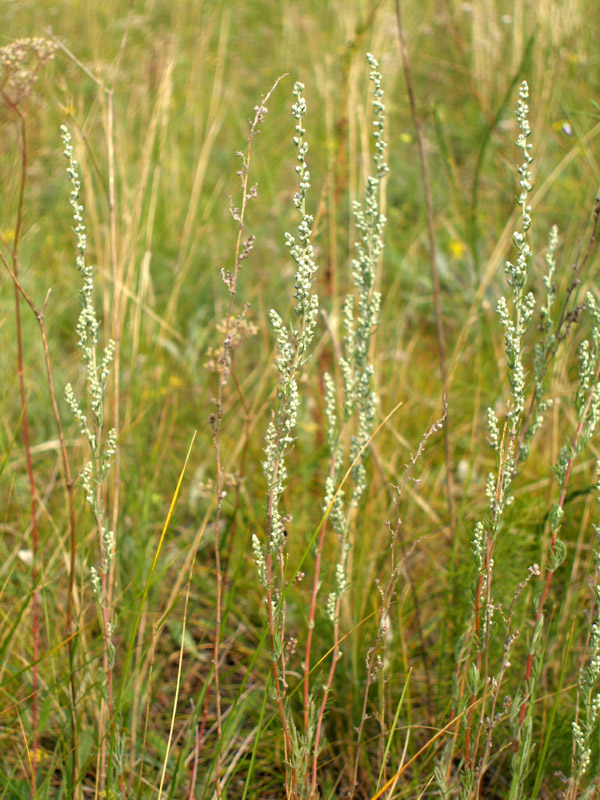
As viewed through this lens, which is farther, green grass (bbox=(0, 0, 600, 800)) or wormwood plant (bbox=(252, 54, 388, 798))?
green grass (bbox=(0, 0, 600, 800))

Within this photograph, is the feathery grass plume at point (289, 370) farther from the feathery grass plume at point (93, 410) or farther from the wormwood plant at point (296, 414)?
the feathery grass plume at point (93, 410)

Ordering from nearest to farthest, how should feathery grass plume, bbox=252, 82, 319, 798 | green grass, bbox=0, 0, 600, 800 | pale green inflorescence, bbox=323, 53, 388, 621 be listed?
feathery grass plume, bbox=252, 82, 319, 798
pale green inflorescence, bbox=323, 53, 388, 621
green grass, bbox=0, 0, 600, 800

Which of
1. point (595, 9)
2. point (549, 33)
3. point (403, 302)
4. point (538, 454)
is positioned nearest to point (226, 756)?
point (538, 454)

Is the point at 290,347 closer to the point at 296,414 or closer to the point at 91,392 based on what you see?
the point at 296,414

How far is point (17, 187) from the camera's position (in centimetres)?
317

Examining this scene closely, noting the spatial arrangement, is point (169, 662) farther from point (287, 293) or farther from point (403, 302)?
point (403, 302)

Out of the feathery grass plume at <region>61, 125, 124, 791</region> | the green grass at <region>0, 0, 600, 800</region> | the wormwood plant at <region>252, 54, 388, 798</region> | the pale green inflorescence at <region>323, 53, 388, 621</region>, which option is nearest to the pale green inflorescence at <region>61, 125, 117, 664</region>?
the feathery grass plume at <region>61, 125, 124, 791</region>

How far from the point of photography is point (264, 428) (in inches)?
107

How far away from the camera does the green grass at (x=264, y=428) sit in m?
1.64

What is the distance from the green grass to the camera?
164 cm

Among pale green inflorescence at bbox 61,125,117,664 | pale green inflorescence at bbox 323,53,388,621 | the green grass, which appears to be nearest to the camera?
pale green inflorescence at bbox 61,125,117,664

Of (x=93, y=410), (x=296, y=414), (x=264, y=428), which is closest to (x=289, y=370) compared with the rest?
(x=296, y=414)

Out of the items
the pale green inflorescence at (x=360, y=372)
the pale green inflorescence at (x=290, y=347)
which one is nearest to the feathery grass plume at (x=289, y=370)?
the pale green inflorescence at (x=290, y=347)

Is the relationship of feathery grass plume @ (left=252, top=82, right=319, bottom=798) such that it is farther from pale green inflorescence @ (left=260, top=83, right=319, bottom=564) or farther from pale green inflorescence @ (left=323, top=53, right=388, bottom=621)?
pale green inflorescence @ (left=323, top=53, right=388, bottom=621)
